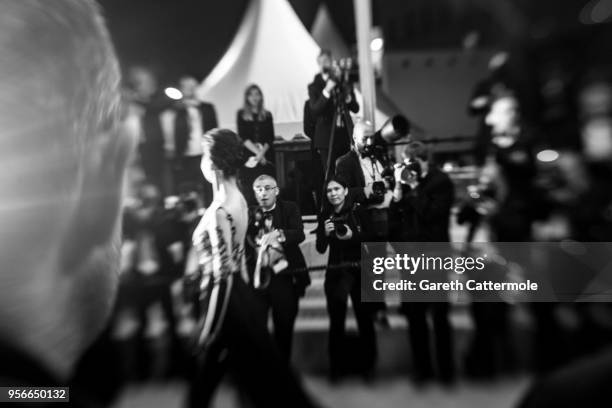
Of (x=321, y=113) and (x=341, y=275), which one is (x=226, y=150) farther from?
(x=341, y=275)

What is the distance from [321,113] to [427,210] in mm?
563

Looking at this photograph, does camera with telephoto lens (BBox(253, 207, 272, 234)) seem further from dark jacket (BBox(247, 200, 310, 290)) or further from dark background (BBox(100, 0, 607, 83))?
dark background (BBox(100, 0, 607, 83))

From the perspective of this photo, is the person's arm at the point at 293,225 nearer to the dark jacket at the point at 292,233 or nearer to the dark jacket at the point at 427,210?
the dark jacket at the point at 292,233

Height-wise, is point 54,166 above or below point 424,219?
above

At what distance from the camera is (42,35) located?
133 cm

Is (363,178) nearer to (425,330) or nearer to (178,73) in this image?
(425,330)

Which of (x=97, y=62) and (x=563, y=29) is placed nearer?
(x=563, y=29)

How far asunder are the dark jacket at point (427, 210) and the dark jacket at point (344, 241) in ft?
0.50

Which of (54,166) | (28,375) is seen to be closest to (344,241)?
(54,166)

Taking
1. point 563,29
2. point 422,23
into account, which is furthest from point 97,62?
point 563,29

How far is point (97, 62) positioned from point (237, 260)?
102 centimetres

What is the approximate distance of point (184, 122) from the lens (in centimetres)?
133

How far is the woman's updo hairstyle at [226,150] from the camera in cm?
131

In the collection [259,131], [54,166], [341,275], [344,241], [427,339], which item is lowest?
[427,339]
